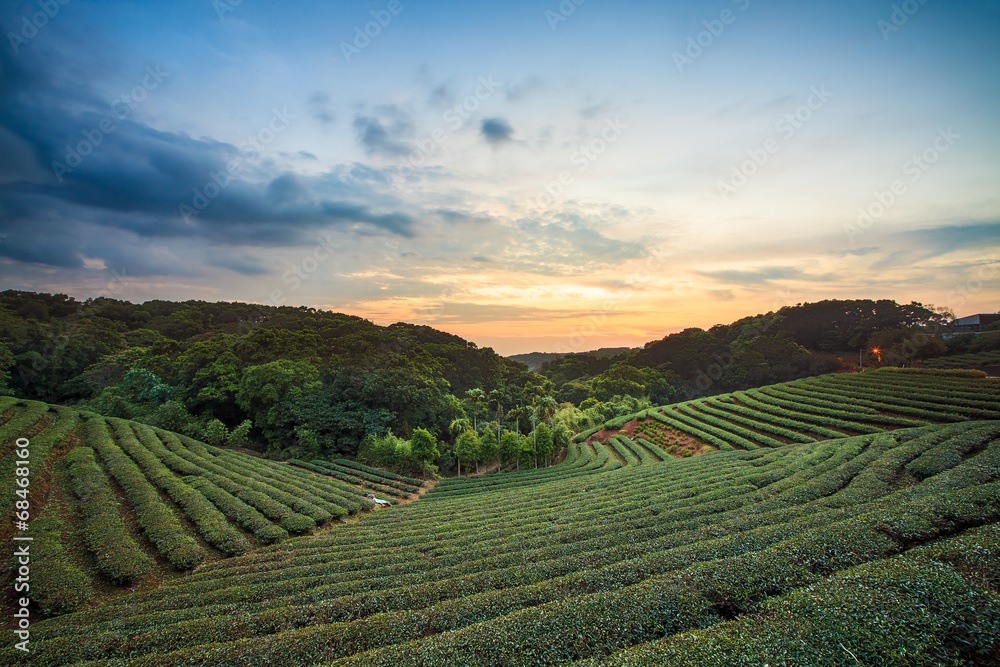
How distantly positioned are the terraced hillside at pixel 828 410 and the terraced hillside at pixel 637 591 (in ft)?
59.9

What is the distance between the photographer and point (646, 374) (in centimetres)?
7388

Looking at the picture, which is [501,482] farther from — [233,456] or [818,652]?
[818,652]

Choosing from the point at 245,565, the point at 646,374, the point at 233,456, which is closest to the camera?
the point at 245,565

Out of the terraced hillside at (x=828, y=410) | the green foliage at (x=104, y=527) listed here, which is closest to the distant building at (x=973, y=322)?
the terraced hillside at (x=828, y=410)

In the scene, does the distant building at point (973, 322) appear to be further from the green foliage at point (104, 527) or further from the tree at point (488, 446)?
the green foliage at point (104, 527)

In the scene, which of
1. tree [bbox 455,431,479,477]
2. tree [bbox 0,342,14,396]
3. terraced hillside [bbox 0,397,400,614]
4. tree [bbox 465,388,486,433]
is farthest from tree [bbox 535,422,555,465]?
tree [bbox 0,342,14,396]

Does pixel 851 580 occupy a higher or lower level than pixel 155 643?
higher

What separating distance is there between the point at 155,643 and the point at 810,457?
1108 inches

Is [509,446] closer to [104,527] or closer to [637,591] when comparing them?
[104,527]

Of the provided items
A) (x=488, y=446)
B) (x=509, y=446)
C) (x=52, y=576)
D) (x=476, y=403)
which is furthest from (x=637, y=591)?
(x=476, y=403)

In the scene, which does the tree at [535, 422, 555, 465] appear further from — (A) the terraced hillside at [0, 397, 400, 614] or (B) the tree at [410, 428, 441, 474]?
(A) the terraced hillside at [0, 397, 400, 614]

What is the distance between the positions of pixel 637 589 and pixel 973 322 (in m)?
77.6

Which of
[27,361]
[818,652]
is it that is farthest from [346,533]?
[27,361]

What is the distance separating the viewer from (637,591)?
800 cm
